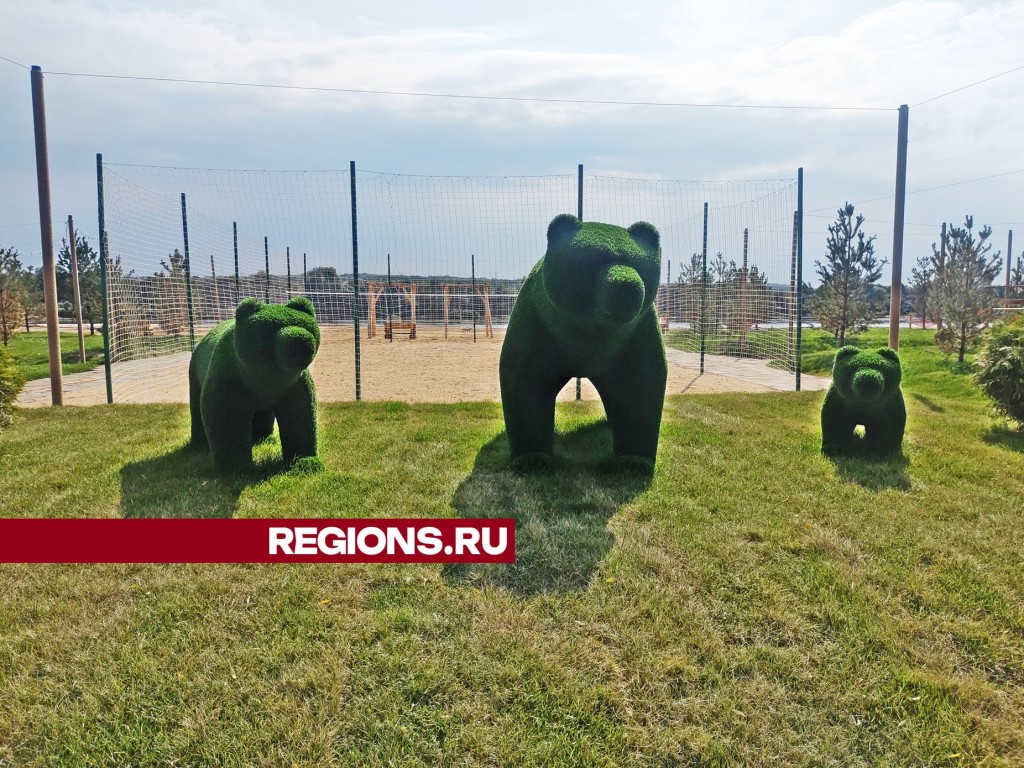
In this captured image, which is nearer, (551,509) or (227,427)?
(551,509)

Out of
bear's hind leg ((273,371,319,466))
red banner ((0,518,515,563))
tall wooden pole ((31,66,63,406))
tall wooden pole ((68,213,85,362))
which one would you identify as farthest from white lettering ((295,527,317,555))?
tall wooden pole ((68,213,85,362))

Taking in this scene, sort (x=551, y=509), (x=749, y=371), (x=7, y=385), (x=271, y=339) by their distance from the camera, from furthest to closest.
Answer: (x=749, y=371) → (x=7, y=385) → (x=271, y=339) → (x=551, y=509)

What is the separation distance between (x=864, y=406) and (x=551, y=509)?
8.97 ft

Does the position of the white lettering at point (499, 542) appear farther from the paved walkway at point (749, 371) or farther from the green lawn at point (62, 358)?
the green lawn at point (62, 358)

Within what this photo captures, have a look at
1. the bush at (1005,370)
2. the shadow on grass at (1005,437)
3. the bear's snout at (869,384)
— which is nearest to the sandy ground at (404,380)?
the bush at (1005,370)

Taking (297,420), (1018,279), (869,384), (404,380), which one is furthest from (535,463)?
(1018,279)

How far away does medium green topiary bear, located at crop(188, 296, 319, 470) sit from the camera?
3.57 metres

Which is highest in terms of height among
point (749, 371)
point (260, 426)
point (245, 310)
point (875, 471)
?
point (245, 310)

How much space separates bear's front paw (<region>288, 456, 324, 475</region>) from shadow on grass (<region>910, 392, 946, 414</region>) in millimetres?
6868

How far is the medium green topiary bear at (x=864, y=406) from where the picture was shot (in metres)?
4.30

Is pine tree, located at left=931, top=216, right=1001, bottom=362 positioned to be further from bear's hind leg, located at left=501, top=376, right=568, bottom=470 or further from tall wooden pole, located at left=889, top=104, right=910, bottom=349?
bear's hind leg, located at left=501, top=376, right=568, bottom=470

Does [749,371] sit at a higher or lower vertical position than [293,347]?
lower

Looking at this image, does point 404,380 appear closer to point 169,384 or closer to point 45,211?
point 169,384

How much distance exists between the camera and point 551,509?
11.2 ft
